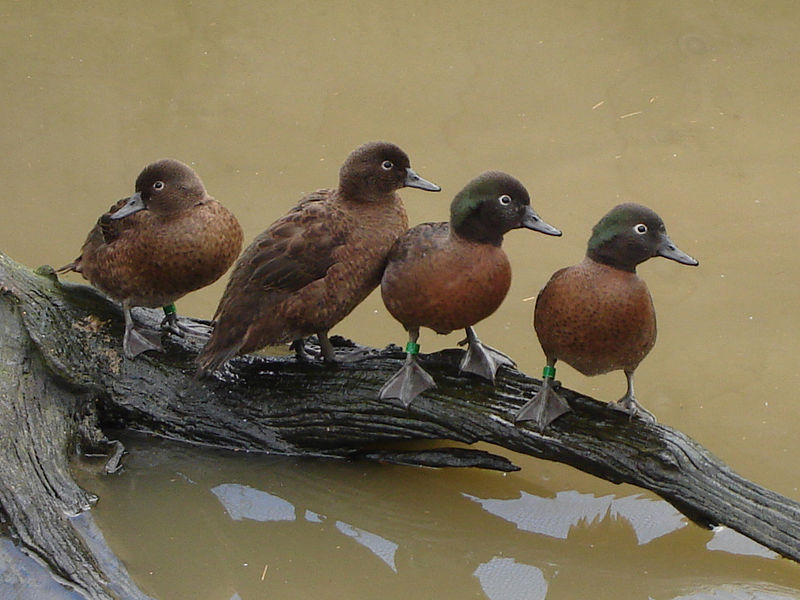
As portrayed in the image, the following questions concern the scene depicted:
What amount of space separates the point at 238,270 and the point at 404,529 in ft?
3.68

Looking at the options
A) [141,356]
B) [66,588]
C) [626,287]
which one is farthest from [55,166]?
[626,287]

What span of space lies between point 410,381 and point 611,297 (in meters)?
0.80

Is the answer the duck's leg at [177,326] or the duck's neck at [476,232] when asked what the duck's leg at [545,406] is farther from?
the duck's leg at [177,326]

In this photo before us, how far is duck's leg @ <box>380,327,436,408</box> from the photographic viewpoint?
3.87m

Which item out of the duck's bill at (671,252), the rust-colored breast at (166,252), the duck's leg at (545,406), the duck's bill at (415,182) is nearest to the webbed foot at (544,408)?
the duck's leg at (545,406)

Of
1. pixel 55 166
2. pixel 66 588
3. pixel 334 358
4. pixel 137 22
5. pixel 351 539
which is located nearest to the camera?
pixel 66 588

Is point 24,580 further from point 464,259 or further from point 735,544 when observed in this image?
point 735,544

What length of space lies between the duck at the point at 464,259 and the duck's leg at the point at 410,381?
0.12 m

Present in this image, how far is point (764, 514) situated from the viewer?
3539 mm

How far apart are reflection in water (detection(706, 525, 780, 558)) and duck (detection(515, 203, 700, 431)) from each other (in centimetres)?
71

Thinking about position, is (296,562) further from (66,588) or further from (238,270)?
(238,270)

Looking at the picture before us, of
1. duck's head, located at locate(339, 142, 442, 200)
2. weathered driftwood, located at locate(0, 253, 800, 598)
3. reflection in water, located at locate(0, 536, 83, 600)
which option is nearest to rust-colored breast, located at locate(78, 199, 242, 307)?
weathered driftwood, located at locate(0, 253, 800, 598)

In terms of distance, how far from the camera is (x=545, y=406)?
3734 mm

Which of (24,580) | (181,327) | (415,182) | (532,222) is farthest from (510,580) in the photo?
(181,327)
